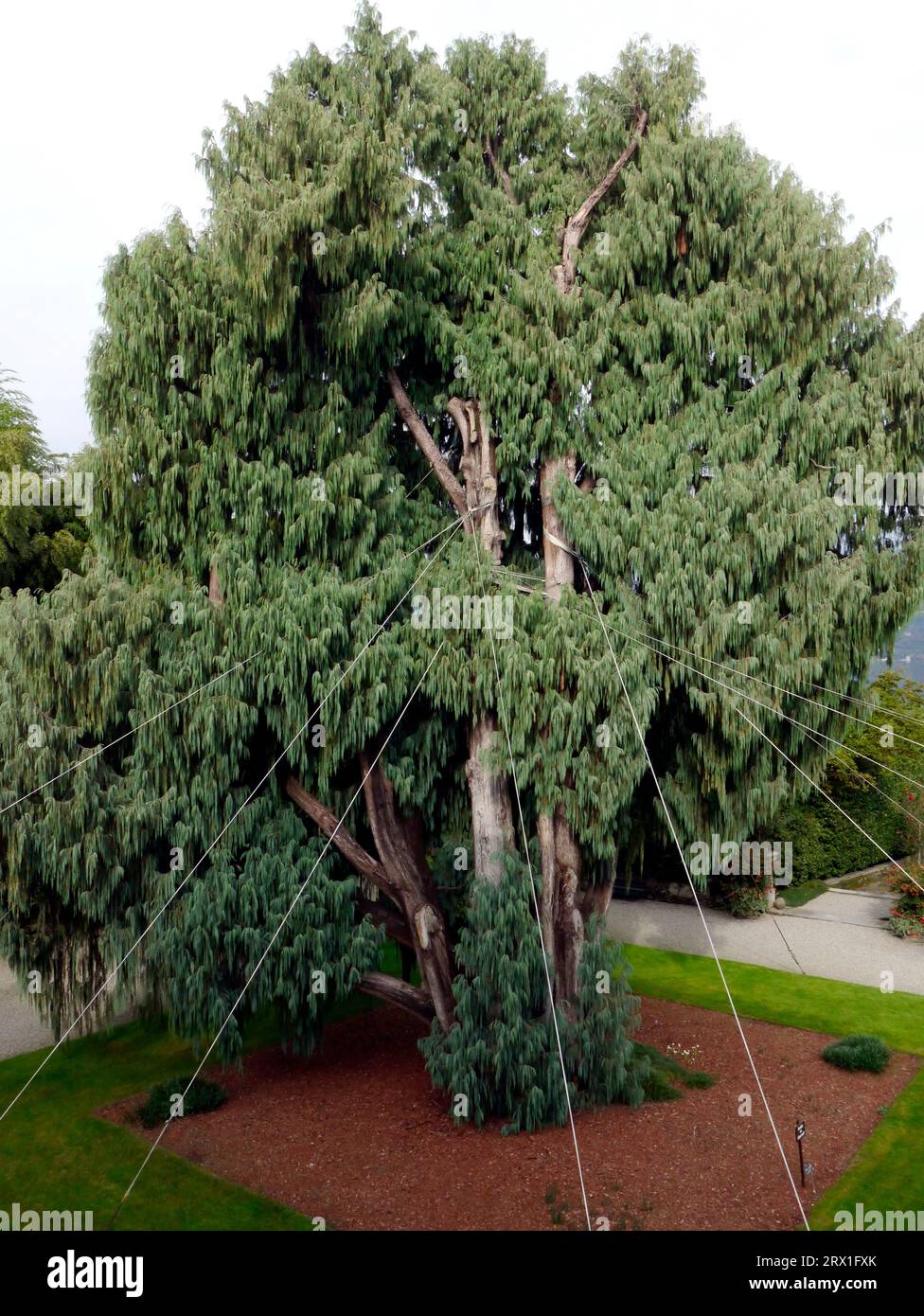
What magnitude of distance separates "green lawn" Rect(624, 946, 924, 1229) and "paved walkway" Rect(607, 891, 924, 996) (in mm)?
573

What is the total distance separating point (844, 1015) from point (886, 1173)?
519 centimetres

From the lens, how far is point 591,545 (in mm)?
11805


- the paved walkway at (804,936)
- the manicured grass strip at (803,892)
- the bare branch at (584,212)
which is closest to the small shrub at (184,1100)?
the paved walkway at (804,936)

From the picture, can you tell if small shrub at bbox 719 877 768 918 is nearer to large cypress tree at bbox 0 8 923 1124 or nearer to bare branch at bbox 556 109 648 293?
large cypress tree at bbox 0 8 923 1124

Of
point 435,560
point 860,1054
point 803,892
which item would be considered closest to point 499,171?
point 435,560

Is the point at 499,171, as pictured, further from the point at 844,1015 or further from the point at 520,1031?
the point at 844,1015

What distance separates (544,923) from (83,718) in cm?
578

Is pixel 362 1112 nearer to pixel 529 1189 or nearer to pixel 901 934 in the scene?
pixel 529 1189

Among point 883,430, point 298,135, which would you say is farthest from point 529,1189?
point 298,135

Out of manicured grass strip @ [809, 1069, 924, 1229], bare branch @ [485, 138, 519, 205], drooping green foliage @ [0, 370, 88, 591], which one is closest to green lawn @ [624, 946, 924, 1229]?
manicured grass strip @ [809, 1069, 924, 1229]

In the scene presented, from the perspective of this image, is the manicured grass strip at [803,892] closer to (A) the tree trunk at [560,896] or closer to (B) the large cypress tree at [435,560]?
(B) the large cypress tree at [435,560]

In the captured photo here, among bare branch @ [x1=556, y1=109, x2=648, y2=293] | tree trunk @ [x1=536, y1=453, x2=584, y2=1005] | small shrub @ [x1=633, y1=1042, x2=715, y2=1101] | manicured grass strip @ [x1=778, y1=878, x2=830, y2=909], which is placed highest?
bare branch @ [x1=556, y1=109, x2=648, y2=293]

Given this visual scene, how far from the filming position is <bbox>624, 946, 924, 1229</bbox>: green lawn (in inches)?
396

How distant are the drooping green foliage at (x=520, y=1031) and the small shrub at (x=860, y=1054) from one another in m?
3.02
